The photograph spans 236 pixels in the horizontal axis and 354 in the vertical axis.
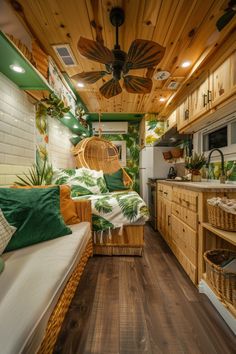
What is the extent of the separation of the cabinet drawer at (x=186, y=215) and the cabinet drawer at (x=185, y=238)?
47 mm

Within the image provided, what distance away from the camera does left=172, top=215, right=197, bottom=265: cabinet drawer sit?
152cm

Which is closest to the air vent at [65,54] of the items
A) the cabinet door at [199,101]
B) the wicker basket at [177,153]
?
the cabinet door at [199,101]

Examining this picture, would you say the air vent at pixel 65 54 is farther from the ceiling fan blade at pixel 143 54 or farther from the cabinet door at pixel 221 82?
the cabinet door at pixel 221 82

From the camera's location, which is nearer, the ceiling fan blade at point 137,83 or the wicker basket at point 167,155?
the ceiling fan blade at point 137,83

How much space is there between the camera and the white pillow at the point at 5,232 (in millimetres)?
928

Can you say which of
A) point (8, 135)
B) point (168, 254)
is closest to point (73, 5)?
point (8, 135)

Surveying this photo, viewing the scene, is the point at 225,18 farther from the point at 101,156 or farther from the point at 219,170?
the point at 101,156

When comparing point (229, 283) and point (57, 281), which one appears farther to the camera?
point (229, 283)

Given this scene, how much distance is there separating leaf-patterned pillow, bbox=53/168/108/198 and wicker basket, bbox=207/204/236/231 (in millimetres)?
1581

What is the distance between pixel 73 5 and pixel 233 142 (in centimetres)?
198

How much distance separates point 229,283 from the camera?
1134 millimetres

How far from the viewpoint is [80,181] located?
2.41 metres

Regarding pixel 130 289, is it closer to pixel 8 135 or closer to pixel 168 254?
pixel 168 254

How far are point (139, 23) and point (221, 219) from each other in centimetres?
188
